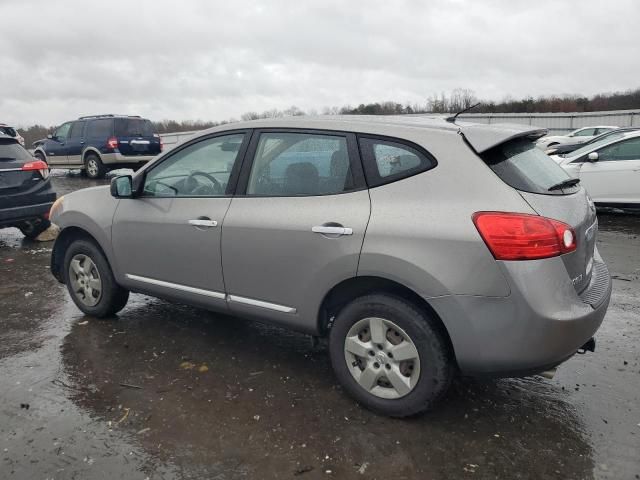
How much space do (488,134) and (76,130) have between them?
→ 17523mm

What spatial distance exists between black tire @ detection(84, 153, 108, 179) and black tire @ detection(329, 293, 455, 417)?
Answer: 51.8 feet

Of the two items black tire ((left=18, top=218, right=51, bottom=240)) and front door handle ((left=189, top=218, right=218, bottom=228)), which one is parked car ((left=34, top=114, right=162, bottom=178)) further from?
front door handle ((left=189, top=218, right=218, bottom=228))

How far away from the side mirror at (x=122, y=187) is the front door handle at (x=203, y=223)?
76 cm

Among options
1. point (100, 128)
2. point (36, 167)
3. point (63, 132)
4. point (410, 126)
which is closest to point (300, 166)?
point (410, 126)

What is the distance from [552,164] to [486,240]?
3.40 ft

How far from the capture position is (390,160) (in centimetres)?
300

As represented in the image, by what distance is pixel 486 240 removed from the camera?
8.45 ft

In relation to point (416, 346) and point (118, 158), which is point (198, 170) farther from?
point (118, 158)

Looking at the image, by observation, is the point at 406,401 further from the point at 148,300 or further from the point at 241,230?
the point at 148,300

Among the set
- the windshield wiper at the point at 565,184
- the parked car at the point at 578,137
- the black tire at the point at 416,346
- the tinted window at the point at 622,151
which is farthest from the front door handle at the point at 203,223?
the parked car at the point at 578,137

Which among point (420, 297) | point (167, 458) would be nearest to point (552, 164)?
point (420, 297)

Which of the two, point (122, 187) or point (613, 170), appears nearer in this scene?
point (122, 187)

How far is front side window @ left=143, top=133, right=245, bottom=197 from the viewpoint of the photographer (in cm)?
368

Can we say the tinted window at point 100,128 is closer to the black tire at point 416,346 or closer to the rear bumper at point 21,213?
the rear bumper at point 21,213
